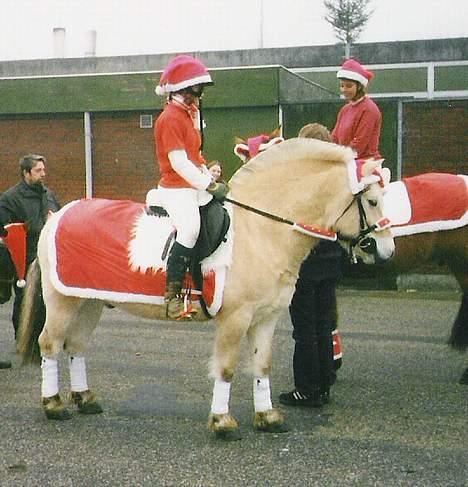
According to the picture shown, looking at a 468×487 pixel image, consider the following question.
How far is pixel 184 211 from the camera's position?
5.35 m

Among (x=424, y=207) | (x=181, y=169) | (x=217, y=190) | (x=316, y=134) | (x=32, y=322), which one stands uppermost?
(x=316, y=134)

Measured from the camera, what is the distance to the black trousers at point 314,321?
20.5ft

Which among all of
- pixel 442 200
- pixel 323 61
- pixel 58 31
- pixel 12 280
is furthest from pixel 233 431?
pixel 58 31

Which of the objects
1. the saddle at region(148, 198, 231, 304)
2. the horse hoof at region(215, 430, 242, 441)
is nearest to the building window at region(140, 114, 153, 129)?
the saddle at region(148, 198, 231, 304)

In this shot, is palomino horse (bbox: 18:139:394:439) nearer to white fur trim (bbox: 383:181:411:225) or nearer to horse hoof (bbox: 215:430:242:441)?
horse hoof (bbox: 215:430:242:441)

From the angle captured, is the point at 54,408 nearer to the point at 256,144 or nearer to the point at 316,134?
the point at 256,144

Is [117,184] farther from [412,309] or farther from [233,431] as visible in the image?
[233,431]

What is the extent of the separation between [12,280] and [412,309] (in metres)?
5.64

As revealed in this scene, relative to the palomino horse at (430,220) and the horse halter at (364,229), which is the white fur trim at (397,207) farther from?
the horse halter at (364,229)

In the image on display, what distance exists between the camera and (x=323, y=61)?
90.8 feet

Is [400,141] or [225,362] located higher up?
[400,141]

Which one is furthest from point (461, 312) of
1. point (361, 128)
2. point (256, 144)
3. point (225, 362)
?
point (225, 362)

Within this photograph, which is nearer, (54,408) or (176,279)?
(176,279)

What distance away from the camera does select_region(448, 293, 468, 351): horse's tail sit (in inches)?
287
